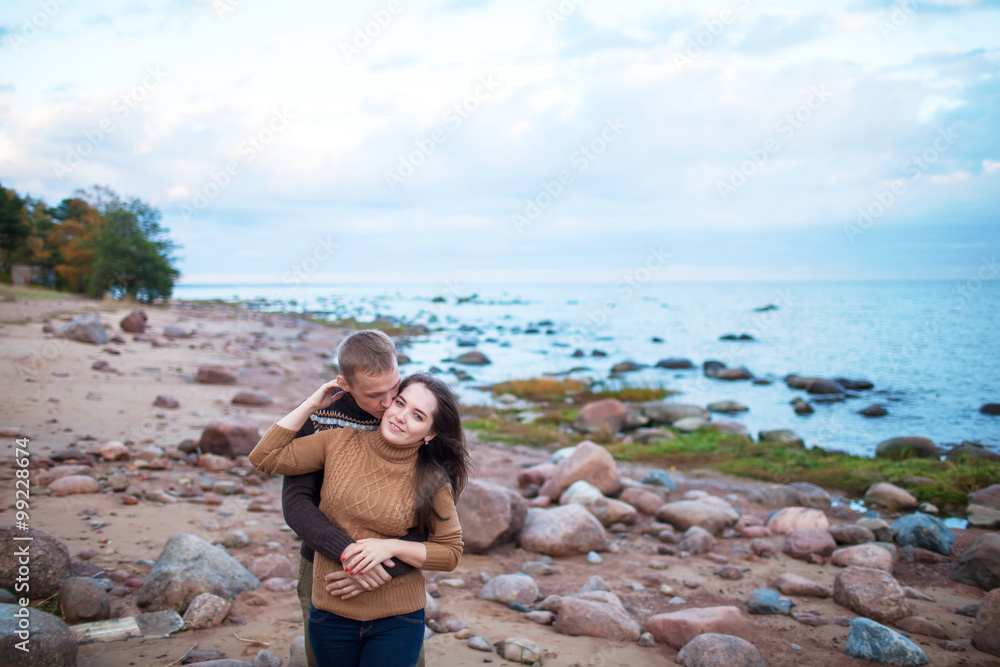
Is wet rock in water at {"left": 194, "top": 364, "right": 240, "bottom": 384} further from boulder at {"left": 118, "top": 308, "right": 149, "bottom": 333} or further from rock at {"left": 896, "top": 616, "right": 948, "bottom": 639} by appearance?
rock at {"left": 896, "top": 616, "right": 948, "bottom": 639}

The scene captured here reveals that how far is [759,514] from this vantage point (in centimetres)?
816

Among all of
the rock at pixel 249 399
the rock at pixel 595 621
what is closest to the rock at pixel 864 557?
the rock at pixel 595 621

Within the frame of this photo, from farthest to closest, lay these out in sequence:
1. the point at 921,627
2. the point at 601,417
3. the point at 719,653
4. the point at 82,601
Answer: the point at 601,417
the point at 921,627
the point at 719,653
the point at 82,601

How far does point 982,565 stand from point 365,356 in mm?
6326

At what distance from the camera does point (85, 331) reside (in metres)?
15.8

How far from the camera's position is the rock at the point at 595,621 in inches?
179

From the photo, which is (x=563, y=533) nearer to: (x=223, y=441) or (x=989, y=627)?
(x=989, y=627)

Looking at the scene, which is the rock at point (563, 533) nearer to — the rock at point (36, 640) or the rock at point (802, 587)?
the rock at point (802, 587)

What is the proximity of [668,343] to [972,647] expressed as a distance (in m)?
40.6

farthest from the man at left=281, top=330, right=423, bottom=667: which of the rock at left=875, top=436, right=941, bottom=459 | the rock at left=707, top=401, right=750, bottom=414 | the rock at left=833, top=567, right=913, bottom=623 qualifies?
the rock at left=707, top=401, right=750, bottom=414

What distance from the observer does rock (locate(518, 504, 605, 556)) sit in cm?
643

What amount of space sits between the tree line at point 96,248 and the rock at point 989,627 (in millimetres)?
40692

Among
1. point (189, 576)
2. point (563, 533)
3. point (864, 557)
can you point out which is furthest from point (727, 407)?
point (189, 576)

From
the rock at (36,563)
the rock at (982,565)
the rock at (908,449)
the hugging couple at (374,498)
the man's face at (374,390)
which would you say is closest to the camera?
the hugging couple at (374,498)
